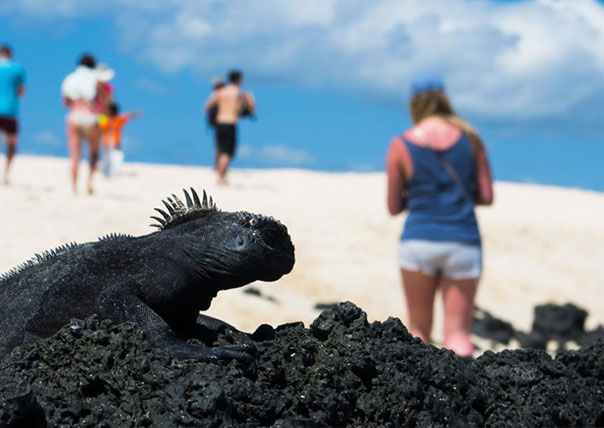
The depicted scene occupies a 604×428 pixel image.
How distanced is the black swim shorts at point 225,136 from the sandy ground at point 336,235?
0.83 meters

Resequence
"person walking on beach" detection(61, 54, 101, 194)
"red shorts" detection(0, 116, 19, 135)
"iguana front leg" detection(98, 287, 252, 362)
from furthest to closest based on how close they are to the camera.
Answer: "red shorts" detection(0, 116, 19, 135) → "person walking on beach" detection(61, 54, 101, 194) → "iguana front leg" detection(98, 287, 252, 362)

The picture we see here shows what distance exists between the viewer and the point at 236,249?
2803mm

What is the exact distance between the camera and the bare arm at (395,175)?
20.3 ft

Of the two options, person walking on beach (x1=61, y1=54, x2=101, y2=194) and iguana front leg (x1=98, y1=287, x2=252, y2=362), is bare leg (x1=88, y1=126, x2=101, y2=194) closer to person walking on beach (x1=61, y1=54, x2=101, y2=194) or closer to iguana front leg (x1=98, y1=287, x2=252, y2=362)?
person walking on beach (x1=61, y1=54, x2=101, y2=194)

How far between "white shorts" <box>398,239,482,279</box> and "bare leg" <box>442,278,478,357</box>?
0.06m

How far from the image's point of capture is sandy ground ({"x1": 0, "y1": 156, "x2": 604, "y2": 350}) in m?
11.6

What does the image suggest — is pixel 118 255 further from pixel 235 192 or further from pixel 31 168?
pixel 31 168

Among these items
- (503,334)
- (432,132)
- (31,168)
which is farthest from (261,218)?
(31,168)

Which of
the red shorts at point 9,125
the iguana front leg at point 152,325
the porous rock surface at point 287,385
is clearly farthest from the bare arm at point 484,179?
the red shorts at point 9,125

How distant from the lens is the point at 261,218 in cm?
285

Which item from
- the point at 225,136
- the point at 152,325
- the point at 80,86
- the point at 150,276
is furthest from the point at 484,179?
the point at 225,136

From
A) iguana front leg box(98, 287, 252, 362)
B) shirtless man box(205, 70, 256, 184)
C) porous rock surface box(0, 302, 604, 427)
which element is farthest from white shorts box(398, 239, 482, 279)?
shirtless man box(205, 70, 256, 184)

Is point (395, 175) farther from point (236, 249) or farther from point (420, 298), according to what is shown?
point (236, 249)

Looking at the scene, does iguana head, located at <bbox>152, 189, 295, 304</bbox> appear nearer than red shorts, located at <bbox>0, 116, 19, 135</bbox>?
Yes
